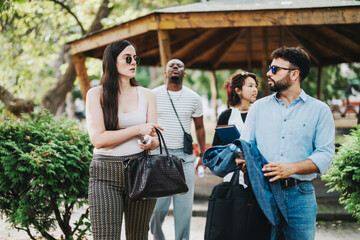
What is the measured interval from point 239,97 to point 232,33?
9.05m

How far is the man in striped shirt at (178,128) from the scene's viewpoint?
4.50m

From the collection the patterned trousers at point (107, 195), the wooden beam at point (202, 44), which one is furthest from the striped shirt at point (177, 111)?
the wooden beam at point (202, 44)

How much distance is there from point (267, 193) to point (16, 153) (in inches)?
117

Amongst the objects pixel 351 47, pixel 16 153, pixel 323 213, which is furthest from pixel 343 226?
pixel 351 47

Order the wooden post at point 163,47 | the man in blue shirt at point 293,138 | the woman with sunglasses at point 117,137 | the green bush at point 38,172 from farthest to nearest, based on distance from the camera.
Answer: the wooden post at point 163,47 < the green bush at point 38,172 < the woman with sunglasses at point 117,137 < the man in blue shirt at point 293,138

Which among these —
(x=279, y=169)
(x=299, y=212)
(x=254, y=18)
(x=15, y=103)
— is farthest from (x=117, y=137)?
(x=15, y=103)

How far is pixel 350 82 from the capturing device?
31.7m

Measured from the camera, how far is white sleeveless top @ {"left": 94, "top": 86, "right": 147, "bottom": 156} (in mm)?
2959

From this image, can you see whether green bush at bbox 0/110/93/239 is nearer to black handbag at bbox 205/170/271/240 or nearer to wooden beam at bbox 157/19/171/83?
black handbag at bbox 205/170/271/240

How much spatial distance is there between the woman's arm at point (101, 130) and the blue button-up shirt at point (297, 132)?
0.82m

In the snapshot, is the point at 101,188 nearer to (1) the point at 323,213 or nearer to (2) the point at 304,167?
(2) the point at 304,167

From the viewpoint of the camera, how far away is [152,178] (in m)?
2.79

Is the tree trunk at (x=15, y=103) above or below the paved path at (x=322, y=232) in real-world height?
above

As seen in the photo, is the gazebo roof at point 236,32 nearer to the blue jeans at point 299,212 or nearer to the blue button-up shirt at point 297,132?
the blue button-up shirt at point 297,132
